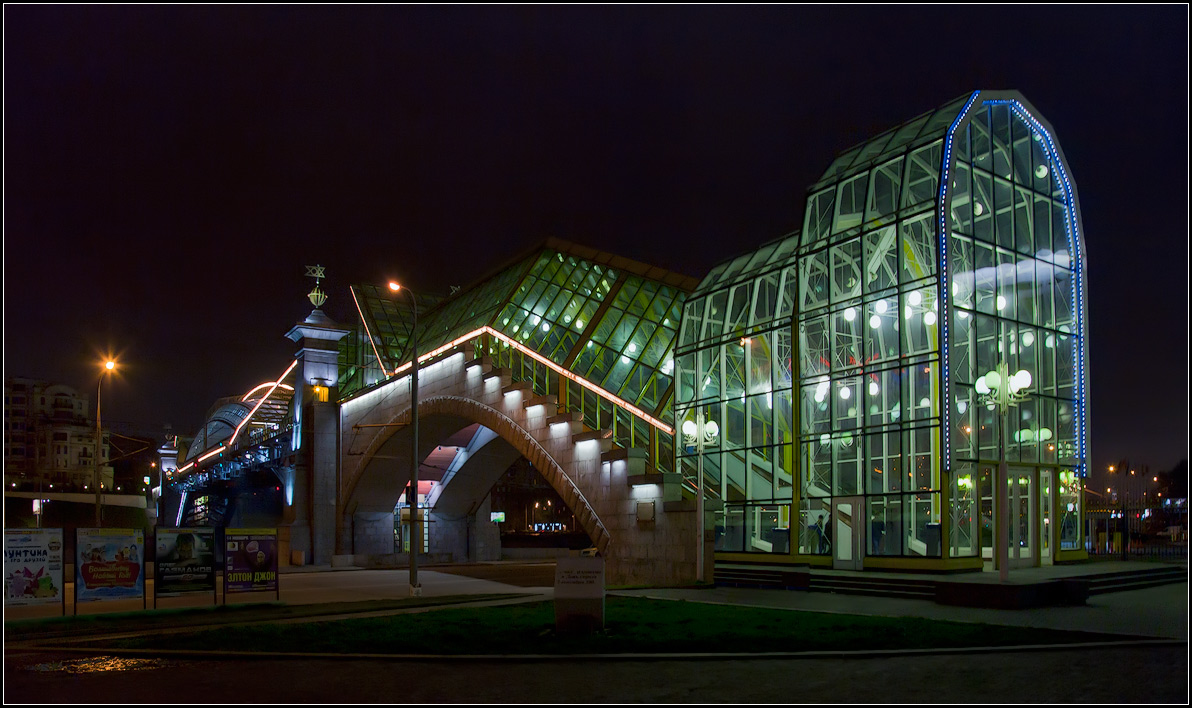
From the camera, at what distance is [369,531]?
181 feet

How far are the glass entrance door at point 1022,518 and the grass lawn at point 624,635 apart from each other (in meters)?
9.90

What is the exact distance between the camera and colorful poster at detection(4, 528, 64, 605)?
20797 millimetres

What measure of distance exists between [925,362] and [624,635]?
13039mm

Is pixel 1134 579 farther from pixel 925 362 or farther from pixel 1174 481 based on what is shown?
pixel 1174 481

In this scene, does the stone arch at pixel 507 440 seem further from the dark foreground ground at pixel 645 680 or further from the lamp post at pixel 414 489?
the dark foreground ground at pixel 645 680

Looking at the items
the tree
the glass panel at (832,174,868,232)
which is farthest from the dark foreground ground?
the tree

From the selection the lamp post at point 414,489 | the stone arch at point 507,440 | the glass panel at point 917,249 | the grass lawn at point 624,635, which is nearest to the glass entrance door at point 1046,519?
the glass panel at point 917,249

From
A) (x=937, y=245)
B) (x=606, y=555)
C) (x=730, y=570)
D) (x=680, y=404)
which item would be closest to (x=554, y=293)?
(x=680, y=404)

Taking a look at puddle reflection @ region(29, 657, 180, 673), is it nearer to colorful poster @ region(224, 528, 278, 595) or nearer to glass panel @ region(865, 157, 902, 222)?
colorful poster @ region(224, 528, 278, 595)

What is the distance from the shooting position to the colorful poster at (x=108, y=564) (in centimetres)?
2173

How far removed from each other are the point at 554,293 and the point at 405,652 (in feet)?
94.4

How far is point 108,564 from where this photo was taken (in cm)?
2223

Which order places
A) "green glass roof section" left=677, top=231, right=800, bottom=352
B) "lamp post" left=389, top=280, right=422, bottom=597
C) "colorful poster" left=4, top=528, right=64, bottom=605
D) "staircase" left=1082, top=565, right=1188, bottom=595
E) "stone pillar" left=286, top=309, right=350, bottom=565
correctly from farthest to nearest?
1. "stone pillar" left=286, top=309, right=350, bottom=565
2. "green glass roof section" left=677, top=231, right=800, bottom=352
3. "lamp post" left=389, top=280, right=422, bottom=597
4. "staircase" left=1082, top=565, right=1188, bottom=595
5. "colorful poster" left=4, top=528, right=64, bottom=605

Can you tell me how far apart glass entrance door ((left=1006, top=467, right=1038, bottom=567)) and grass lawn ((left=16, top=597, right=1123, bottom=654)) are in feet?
32.5
